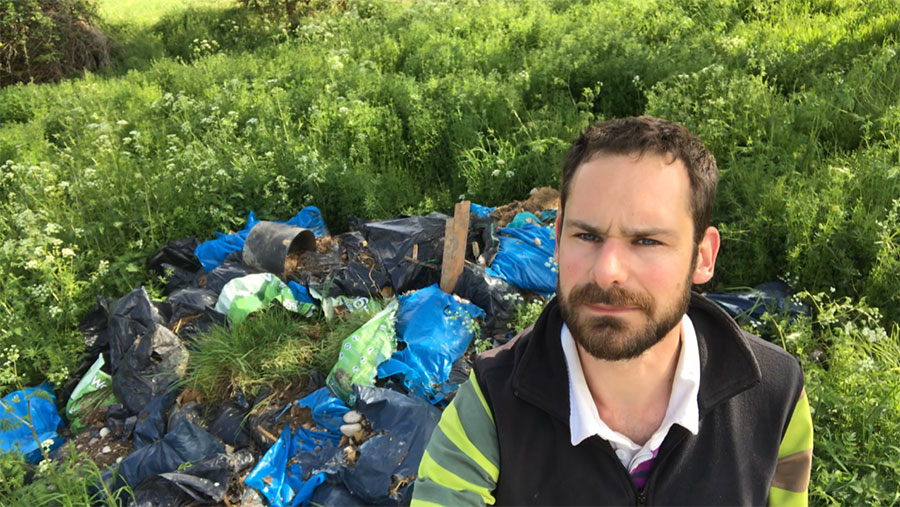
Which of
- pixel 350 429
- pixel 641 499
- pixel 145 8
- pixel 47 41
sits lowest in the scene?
pixel 350 429

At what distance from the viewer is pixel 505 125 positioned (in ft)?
19.3

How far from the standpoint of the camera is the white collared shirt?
162 cm

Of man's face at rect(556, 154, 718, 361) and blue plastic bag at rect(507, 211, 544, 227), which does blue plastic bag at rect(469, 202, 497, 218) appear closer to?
blue plastic bag at rect(507, 211, 544, 227)

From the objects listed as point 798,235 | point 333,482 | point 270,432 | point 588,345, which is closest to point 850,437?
point 798,235

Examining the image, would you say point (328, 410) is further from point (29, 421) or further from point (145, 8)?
point (145, 8)

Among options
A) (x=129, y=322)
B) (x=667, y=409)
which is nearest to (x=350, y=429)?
(x=129, y=322)

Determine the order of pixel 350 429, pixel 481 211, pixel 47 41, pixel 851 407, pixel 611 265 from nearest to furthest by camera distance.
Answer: pixel 611 265 → pixel 851 407 → pixel 350 429 → pixel 481 211 → pixel 47 41

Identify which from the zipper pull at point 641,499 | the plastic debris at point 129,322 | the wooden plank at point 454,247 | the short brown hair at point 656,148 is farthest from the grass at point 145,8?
the zipper pull at point 641,499

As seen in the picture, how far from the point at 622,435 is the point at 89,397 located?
12.4 ft

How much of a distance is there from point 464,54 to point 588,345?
20.2ft

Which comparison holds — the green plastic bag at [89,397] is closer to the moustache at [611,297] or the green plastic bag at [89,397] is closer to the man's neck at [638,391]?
the man's neck at [638,391]

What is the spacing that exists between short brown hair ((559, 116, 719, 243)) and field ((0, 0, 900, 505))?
163 centimetres

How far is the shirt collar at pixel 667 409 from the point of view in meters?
1.62

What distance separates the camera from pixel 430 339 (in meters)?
3.87
